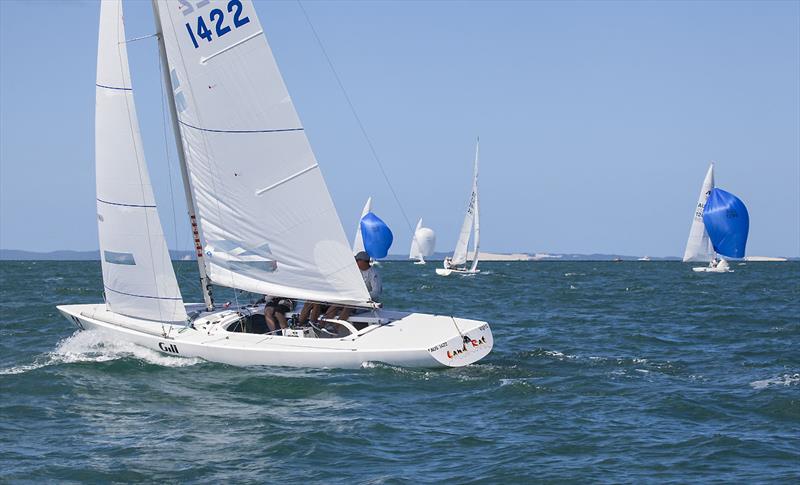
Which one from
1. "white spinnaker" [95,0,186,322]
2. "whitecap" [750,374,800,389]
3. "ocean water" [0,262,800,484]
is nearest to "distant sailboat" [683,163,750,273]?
"ocean water" [0,262,800,484]

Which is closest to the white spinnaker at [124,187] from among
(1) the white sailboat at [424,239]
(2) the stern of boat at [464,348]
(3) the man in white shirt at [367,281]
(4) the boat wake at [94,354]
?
(4) the boat wake at [94,354]

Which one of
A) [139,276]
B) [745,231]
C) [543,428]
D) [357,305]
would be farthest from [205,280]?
[745,231]

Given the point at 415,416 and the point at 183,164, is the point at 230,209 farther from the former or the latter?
the point at 415,416

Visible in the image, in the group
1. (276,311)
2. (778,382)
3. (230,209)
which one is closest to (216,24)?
(230,209)

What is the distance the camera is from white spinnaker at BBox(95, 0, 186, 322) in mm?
14688

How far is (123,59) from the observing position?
14.7 m

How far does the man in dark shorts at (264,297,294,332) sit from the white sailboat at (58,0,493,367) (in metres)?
0.32

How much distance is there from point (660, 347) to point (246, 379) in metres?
8.08

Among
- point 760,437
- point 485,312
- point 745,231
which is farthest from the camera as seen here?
point 745,231

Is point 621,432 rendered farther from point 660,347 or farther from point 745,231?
point 745,231

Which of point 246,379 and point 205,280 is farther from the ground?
point 205,280

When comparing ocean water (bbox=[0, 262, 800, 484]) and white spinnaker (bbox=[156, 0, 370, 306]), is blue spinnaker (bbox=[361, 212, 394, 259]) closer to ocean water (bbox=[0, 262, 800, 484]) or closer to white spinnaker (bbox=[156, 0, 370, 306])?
ocean water (bbox=[0, 262, 800, 484])

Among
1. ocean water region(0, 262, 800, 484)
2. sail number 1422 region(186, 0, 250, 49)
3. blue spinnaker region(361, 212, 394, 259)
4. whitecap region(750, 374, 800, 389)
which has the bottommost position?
whitecap region(750, 374, 800, 389)

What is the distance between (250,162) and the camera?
14.3m
